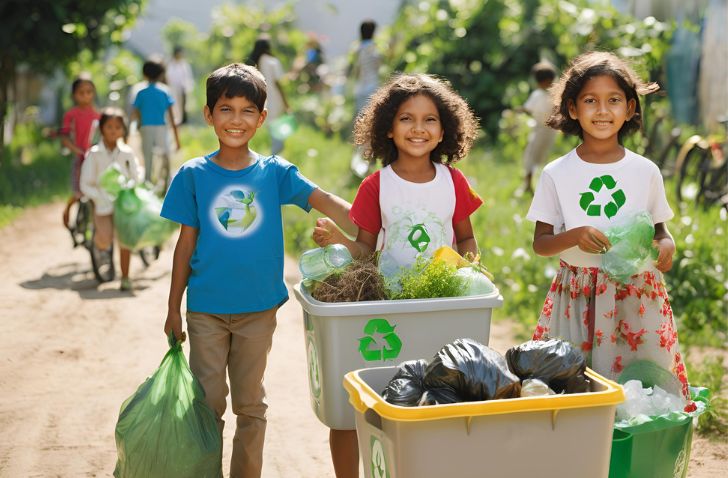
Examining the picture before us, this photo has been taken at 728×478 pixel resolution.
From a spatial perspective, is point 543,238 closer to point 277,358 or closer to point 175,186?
point 175,186

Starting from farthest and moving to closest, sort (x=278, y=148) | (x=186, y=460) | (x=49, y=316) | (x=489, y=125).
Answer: (x=489, y=125), (x=278, y=148), (x=49, y=316), (x=186, y=460)

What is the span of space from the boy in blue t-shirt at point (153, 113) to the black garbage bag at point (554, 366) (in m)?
8.40

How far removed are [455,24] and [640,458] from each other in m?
13.5

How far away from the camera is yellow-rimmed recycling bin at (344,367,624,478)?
278 cm

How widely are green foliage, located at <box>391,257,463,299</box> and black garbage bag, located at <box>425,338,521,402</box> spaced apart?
606 millimetres

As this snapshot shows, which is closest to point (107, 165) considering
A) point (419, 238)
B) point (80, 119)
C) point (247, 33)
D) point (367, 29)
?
point (80, 119)

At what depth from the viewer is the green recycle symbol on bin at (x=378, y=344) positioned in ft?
11.6

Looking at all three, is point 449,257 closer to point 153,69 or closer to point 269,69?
point 153,69

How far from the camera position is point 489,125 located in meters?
→ 16.1

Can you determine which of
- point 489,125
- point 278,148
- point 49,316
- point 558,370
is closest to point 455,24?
point 489,125

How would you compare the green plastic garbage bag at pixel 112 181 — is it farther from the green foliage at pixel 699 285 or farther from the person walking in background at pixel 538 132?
the person walking in background at pixel 538 132

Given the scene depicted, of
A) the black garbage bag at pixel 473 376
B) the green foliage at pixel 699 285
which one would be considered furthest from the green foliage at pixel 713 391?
the black garbage bag at pixel 473 376

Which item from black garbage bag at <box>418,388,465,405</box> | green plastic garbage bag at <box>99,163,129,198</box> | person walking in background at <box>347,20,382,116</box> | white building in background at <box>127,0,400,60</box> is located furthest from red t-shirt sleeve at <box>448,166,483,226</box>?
white building in background at <box>127,0,400,60</box>

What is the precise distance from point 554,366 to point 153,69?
28.2 ft
